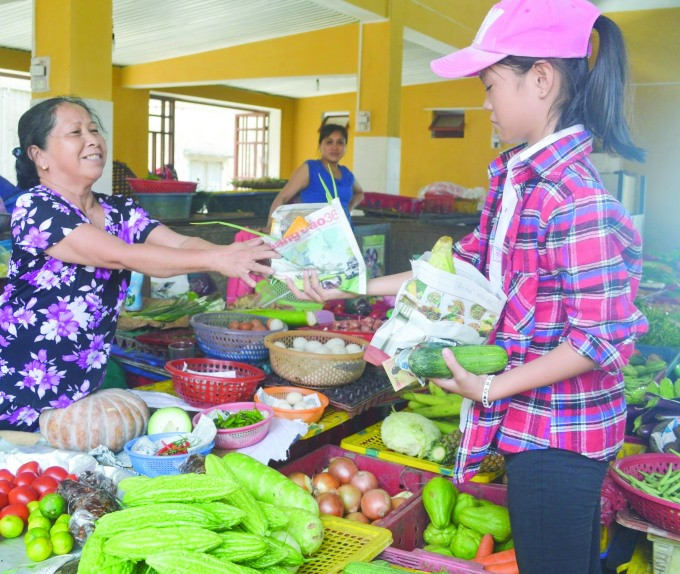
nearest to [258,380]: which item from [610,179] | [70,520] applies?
[70,520]

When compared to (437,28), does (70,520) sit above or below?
below

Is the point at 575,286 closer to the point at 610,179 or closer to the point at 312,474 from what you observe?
the point at 312,474

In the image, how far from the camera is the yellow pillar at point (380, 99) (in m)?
9.43

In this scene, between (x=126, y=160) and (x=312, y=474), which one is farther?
(x=126, y=160)

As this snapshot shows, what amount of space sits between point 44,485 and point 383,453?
1387 millimetres

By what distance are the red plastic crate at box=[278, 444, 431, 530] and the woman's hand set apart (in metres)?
0.94

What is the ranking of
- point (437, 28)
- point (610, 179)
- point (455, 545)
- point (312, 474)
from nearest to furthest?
point (455, 545) → point (312, 474) → point (610, 179) → point (437, 28)

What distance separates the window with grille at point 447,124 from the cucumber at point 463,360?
48.1ft

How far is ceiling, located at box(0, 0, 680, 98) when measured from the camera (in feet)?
31.1

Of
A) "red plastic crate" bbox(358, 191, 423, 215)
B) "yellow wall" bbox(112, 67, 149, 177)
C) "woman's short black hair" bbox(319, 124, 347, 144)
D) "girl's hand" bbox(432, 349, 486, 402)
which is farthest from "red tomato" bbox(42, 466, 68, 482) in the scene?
"yellow wall" bbox(112, 67, 149, 177)

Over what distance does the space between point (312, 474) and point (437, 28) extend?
9.10 m

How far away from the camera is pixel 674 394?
349 centimetres

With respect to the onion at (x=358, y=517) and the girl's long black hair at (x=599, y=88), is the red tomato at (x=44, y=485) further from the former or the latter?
the girl's long black hair at (x=599, y=88)

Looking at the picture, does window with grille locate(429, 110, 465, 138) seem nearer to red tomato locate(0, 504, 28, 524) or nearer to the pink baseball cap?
the pink baseball cap
